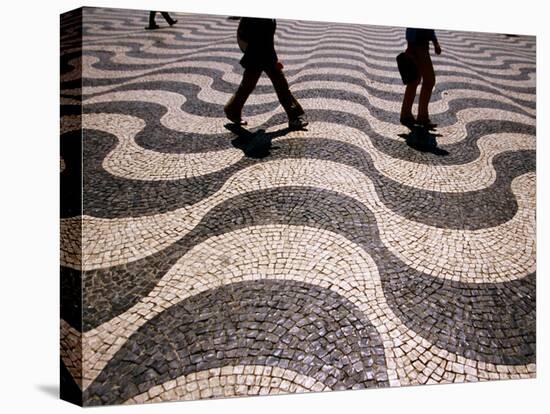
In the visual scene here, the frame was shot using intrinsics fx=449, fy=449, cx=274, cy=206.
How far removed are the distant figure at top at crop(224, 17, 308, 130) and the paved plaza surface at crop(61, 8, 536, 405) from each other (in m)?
0.05

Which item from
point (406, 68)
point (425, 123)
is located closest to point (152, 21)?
point (406, 68)

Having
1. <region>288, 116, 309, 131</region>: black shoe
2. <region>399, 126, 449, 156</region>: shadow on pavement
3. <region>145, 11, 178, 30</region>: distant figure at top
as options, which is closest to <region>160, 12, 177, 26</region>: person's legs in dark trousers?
<region>145, 11, 178, 30</region>: distant figure at top

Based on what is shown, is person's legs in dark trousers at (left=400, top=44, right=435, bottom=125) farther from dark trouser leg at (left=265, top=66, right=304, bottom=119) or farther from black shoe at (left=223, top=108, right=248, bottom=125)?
black shoe at (left=223, top=108, right=248, bottom=125)

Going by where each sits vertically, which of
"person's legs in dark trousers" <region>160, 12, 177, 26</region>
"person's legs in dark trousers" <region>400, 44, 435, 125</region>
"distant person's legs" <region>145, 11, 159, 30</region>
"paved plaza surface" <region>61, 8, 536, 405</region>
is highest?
"person's legs in dark trousers" <region>160, 12, 177, 26</region>

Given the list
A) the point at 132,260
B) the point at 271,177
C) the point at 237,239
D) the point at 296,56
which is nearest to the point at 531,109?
the point at 296,56

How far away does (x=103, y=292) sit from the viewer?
1.92 metres

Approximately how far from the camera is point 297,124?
248 cm

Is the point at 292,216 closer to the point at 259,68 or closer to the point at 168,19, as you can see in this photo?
the point at 259,68

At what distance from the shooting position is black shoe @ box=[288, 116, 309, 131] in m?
2.47

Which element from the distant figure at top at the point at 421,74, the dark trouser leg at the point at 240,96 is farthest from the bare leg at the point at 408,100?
the dark trouser leg at the point at 240,96

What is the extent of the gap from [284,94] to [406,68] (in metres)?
0.70

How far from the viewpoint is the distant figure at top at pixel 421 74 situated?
240 cm

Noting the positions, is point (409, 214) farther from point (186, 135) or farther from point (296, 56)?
point (186, 135)

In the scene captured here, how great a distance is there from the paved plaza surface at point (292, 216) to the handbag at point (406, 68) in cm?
5
